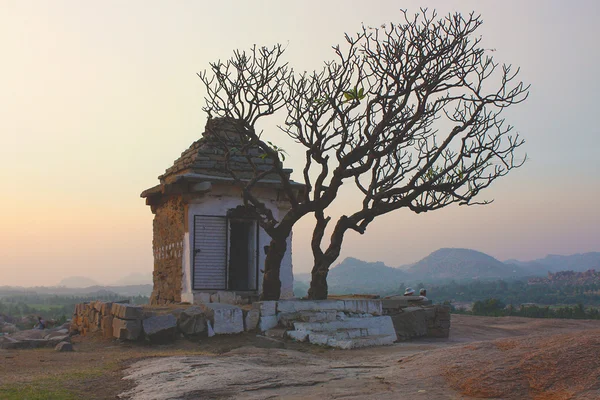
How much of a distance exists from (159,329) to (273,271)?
9.62 feet

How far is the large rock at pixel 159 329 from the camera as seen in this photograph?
39.0ft

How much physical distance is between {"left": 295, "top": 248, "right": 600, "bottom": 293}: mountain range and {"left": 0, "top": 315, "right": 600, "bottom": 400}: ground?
310ft

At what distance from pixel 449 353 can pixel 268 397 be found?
2190 millimetres

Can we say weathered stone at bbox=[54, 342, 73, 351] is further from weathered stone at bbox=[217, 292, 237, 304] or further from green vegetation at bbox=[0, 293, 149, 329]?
green vegetation at bbox=[0, 293, 149, 329]

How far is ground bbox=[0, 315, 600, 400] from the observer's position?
5.38 meters

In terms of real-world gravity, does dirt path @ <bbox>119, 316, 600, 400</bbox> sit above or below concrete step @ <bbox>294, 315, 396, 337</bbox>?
below

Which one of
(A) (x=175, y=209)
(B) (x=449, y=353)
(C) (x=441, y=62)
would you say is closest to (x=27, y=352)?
(A) (x=175, y=209)

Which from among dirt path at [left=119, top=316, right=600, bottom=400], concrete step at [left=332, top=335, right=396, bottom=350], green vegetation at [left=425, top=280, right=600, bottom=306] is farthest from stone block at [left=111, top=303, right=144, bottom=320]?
green vegetation at [left=425, top=280, right=600, bottom=306]

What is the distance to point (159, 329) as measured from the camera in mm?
11898

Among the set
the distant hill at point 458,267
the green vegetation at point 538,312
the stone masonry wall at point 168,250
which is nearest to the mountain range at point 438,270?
the distant hill at point 458,267

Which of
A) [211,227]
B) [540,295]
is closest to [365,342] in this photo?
[211,227]

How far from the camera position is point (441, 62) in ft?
48.3

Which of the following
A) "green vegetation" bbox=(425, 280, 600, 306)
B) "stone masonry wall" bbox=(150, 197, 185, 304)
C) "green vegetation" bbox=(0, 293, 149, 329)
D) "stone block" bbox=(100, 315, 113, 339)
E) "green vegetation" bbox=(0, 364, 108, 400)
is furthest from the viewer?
"green vegetation" bbox=(0, 293, 149, 329)

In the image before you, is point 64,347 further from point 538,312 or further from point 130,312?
point 538,312
